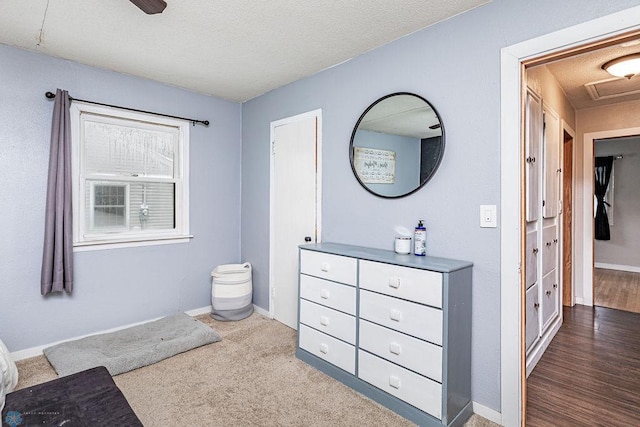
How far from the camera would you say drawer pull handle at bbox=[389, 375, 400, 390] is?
1982 mm

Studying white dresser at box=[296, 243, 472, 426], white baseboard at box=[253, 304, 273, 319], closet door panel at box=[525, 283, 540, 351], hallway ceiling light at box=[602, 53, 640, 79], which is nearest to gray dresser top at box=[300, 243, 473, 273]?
white dresser at box=[296, 243, 472, 426]

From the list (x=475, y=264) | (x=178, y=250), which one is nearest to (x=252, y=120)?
(x=178, y=250)

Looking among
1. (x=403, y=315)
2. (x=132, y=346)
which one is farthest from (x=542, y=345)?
(x=132, y=346)

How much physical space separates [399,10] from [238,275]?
274 cm

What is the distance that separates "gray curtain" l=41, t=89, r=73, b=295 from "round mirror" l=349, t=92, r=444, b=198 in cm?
231

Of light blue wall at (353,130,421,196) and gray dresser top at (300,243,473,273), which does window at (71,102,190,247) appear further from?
light blue wall at (353,130,421,196)

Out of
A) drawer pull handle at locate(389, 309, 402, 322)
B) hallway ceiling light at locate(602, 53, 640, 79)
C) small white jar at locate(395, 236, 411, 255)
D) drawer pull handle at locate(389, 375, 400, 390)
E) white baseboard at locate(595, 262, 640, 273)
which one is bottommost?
drawer pull handle at locate(389, 375, 400, 390)

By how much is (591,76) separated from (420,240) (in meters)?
2.41

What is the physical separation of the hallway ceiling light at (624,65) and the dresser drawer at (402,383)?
2.77m

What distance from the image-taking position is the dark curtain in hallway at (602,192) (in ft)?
20.1

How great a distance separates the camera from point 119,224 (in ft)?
10.4

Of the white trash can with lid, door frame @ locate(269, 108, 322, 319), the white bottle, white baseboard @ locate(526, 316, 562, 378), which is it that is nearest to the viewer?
the white bottle

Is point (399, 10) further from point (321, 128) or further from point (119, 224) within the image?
point (119, 224)

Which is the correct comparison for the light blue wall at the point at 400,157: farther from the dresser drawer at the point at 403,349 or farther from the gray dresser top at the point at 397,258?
the dresser drawer at the point at 403,349
